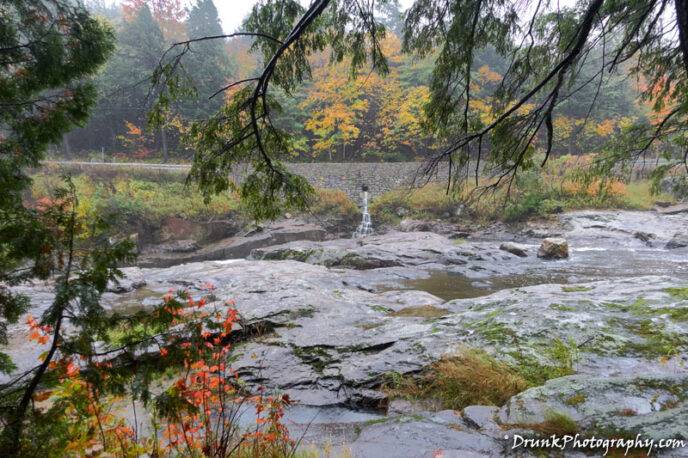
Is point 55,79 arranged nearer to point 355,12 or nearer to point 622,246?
point 355,12

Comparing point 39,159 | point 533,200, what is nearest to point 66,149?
point 533,200

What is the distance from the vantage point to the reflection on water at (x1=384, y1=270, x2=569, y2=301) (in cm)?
959

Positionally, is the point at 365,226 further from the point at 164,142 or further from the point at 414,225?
the point at 164,142

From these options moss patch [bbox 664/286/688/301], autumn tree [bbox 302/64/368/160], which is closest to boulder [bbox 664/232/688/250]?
moss patch [bbox 664/286/688/301]

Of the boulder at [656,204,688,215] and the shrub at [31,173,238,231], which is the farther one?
the shrub at [31,173,238,231]

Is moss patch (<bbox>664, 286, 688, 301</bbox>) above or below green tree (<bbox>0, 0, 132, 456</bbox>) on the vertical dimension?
below

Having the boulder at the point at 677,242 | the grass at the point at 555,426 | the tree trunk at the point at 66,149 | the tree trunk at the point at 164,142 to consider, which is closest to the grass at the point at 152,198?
the tree trunk at the point at 164,142

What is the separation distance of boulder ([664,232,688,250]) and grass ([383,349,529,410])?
1392 centimetres

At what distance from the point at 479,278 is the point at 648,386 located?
26.5 feet

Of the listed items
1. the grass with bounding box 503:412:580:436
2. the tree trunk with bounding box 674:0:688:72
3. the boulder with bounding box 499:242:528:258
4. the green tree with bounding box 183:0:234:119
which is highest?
the green tree with bounding box 183:0:234:119

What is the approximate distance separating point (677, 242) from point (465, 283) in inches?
360

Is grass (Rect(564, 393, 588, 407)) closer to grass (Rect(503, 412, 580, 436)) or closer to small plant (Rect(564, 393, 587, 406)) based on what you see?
small plant (Rect(564, 393, 587, 406))

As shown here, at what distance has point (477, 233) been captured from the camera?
18781 mm

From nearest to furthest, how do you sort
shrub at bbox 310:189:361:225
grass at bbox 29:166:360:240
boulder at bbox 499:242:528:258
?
1. boulder at bbox 499:242:528:258
2. grass at bbox 29:166:360:240
3. shrub at bbox 310:189:361:225
